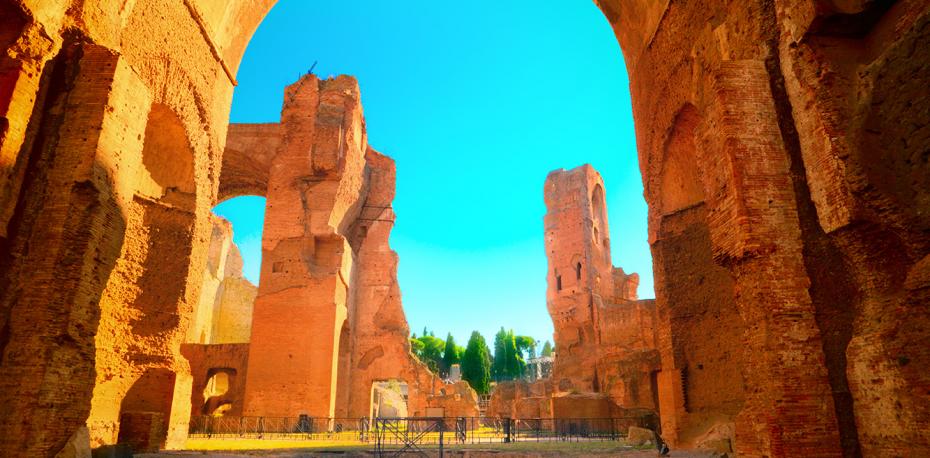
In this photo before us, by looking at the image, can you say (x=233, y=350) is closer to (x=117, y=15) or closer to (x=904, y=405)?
(x=117, y=15)

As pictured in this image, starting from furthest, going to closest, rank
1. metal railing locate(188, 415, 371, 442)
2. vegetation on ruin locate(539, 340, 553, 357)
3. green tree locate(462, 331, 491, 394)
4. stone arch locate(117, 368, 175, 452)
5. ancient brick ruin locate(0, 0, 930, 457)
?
vegetation on ruin locate(539, 340, 553, 357) → green tree locate(462, 331, 491, 394) → metal railing locate(188, 415, 371, 442) → stone arch locate(117, 368, 175, 452) → ancient brick ruin locate(0, 0, 930, 457)

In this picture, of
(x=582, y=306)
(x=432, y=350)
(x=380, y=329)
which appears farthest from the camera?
(x=432, y=350)

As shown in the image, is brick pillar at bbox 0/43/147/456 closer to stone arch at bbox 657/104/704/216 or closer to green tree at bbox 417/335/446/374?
stone arch at bbox 657/104/704/216

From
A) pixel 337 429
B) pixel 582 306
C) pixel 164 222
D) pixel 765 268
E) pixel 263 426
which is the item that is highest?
pixel 582 306

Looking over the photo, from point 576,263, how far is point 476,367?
19440mm

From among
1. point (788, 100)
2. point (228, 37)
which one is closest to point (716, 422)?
point (788, 100)

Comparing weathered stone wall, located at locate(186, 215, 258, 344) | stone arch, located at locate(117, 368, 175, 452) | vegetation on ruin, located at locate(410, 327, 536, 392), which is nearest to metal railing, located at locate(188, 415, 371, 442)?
stone arch, located at locate(117, 368, 175, 452)

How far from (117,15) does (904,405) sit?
31.0 feet

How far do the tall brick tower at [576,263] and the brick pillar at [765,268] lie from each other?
26075 millimetres

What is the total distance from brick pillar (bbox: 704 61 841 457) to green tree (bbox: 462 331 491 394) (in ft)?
151

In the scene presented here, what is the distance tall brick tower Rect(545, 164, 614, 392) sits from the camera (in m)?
33.3

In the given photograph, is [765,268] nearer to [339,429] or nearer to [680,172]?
[680,172]

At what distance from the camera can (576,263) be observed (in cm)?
3678

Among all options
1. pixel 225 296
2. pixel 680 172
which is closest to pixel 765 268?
pixel 680 172
